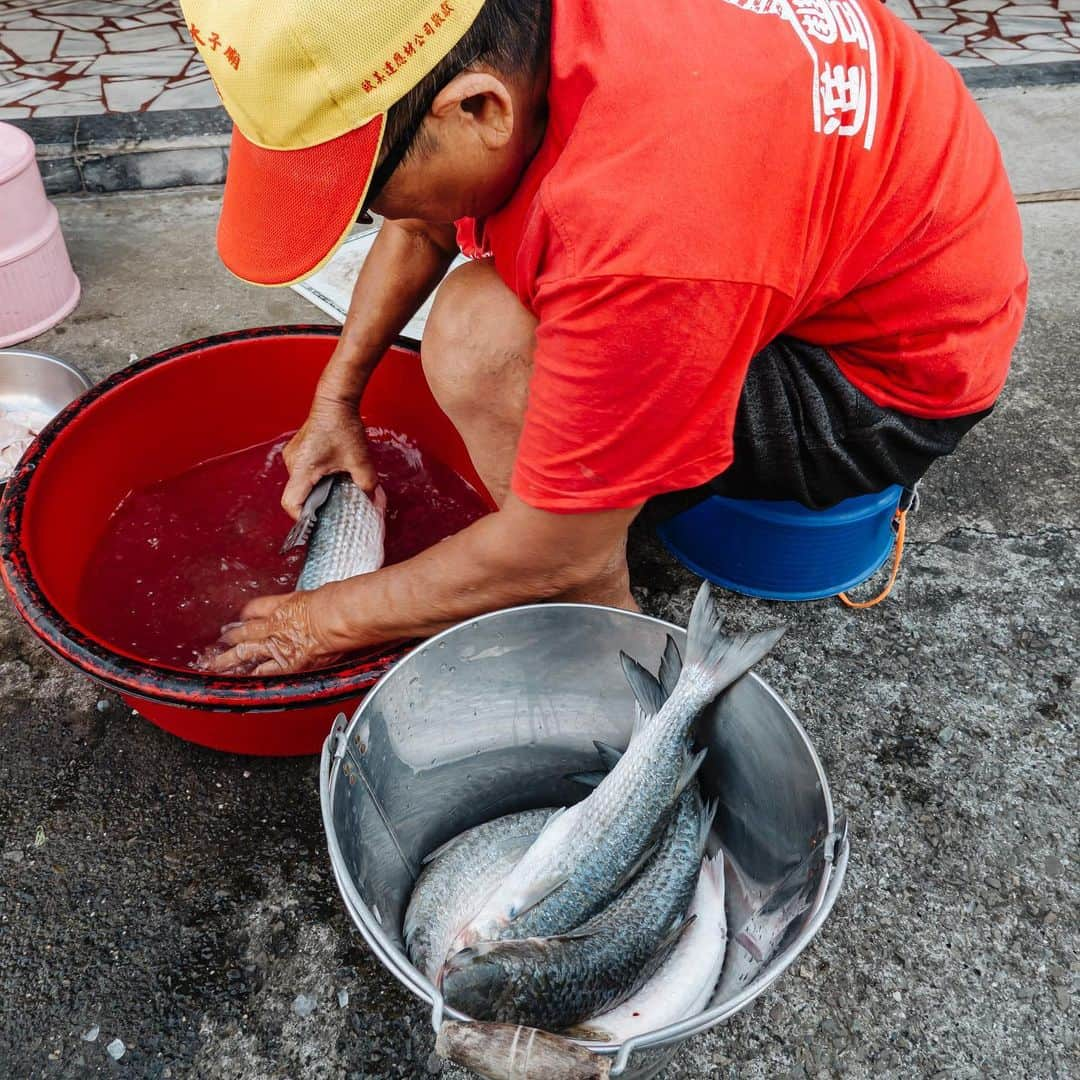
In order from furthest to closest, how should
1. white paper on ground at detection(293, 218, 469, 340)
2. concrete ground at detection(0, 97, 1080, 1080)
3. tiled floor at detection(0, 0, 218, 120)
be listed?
tiled floor at detection(0, 0, 218, 120) < white paper on ground at detection(293, 218, 469, 340) < concrete ground at detection(0, 97, 1080, 1080)

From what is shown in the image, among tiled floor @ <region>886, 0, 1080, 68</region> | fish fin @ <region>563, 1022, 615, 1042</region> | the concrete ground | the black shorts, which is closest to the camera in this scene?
fish fin @ <region>563, 1022, 615, 1042</region>

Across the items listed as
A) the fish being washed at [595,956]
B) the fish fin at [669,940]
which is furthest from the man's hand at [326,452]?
the fish fin at [669,940]

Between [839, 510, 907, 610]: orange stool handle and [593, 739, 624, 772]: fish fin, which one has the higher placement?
[593, 739, 624, 772]: fish fin

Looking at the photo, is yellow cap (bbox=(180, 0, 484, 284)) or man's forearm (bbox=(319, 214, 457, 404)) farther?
man's forearm (bbox=(319, 214, 457, 404))

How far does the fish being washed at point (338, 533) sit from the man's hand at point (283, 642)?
212 millimetres

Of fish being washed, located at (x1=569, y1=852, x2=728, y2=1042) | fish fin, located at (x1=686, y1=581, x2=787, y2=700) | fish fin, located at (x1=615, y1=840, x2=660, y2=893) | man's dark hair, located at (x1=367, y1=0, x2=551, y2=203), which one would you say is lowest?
fish being washed, located at (x1=569, y1=852, x2=728, y2=1042)

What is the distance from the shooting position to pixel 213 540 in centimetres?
258

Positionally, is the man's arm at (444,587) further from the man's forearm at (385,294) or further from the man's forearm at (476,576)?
the man's forearm at (385,294)

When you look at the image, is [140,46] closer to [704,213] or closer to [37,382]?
[37,382]

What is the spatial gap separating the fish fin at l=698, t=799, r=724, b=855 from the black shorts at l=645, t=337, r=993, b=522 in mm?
649

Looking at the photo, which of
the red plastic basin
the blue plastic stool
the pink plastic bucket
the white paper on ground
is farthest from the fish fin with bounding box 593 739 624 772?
the pink plastic bucket

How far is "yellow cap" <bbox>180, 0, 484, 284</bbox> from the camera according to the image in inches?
47.3

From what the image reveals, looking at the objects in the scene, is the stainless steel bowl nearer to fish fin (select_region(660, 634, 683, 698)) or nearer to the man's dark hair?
the man's dark hair

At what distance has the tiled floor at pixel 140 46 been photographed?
4.59 metres
